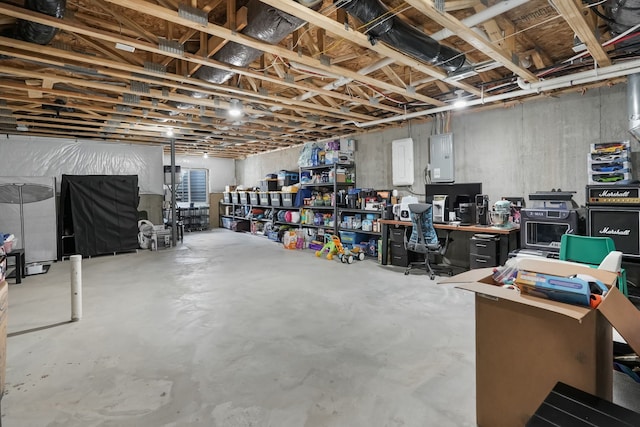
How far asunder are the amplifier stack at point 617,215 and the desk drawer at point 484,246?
1.06 metres

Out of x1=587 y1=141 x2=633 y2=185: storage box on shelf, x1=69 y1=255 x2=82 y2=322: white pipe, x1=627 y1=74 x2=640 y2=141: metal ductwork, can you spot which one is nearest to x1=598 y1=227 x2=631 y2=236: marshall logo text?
x1=587 y1=141 x2=633 y2=185: storage box on shelf

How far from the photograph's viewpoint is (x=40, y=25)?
2.56 meters

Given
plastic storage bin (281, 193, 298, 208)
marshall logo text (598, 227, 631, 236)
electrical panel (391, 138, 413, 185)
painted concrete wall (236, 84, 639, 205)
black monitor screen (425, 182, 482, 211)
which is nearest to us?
marshall logo text (598, 227, 631, 236)

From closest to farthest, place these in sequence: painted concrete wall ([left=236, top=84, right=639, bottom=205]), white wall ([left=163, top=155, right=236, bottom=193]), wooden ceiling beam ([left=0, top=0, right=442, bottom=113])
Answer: wooden ceiling beam ([left=0, top=0, right=442, bottom=113]) → painted concrete wall ([left=236, top=84, right=639, bottom=205]) → white wall ([left=163, top=155, right=236, bottom=193])

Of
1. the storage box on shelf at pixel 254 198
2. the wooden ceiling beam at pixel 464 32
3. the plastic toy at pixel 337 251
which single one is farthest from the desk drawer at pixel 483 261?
the storage box on shelf at pixel 254 198

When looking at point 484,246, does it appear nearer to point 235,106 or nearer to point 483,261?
point 483,261

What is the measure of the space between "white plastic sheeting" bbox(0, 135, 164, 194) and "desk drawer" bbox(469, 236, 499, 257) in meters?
7.20

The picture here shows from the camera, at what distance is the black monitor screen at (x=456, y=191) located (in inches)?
205

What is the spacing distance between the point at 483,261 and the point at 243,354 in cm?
353

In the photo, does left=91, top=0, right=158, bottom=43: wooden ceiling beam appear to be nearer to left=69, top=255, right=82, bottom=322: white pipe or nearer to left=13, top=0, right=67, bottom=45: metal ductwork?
left=13, top=0, right=67, bottom=45: metal ductwork

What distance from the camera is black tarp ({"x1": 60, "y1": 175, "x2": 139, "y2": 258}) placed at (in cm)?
665

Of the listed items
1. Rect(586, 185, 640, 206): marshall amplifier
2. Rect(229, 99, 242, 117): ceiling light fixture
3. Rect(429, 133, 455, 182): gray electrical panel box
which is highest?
Rect(229, 99, 242, 117): ceiling light fixture

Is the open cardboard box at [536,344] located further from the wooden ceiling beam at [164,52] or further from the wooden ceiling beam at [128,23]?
the wooden ceiling beam at [128,23]

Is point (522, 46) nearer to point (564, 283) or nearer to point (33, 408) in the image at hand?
point (564, 283)
